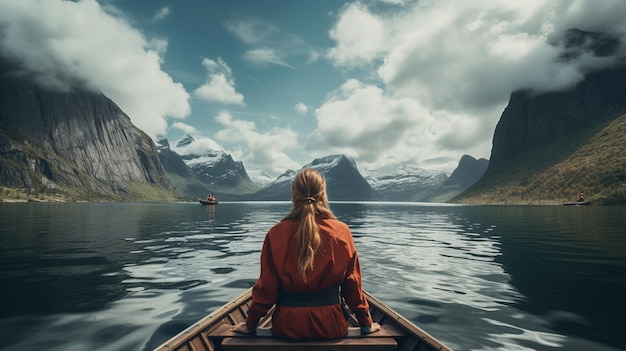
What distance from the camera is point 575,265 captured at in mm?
17750

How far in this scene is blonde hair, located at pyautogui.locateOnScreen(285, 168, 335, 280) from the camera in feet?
16.5

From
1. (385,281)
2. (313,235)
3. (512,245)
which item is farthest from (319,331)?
(512,245)

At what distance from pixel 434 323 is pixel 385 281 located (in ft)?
16.8

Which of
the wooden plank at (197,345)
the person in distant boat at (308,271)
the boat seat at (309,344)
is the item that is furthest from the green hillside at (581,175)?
the wooden plank at (197,345)

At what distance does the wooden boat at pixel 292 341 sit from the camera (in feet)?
18.4

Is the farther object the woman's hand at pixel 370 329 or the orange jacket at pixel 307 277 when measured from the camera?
the woman's hand at pixel 370 329

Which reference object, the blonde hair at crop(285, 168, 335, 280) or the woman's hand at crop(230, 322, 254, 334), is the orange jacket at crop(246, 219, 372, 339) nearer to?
the blonde hair at crop(285, 168, 335, 280)

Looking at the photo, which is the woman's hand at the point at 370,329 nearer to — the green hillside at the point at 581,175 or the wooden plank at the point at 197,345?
the wooden plank at the point at 197,345

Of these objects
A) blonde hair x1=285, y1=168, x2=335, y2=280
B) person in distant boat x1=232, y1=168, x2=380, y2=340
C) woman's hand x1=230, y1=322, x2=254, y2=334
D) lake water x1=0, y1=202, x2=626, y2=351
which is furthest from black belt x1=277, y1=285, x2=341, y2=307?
lake water x1=0, y1=202, x2=626, y2=351

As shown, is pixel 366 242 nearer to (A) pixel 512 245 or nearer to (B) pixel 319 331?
(A) pixel 512 245

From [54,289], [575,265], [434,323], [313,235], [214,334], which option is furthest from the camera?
[575,265]

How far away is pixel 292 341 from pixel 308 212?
227 cm

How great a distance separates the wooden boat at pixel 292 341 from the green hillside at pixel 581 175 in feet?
451

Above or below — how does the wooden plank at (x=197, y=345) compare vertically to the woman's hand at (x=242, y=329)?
below
